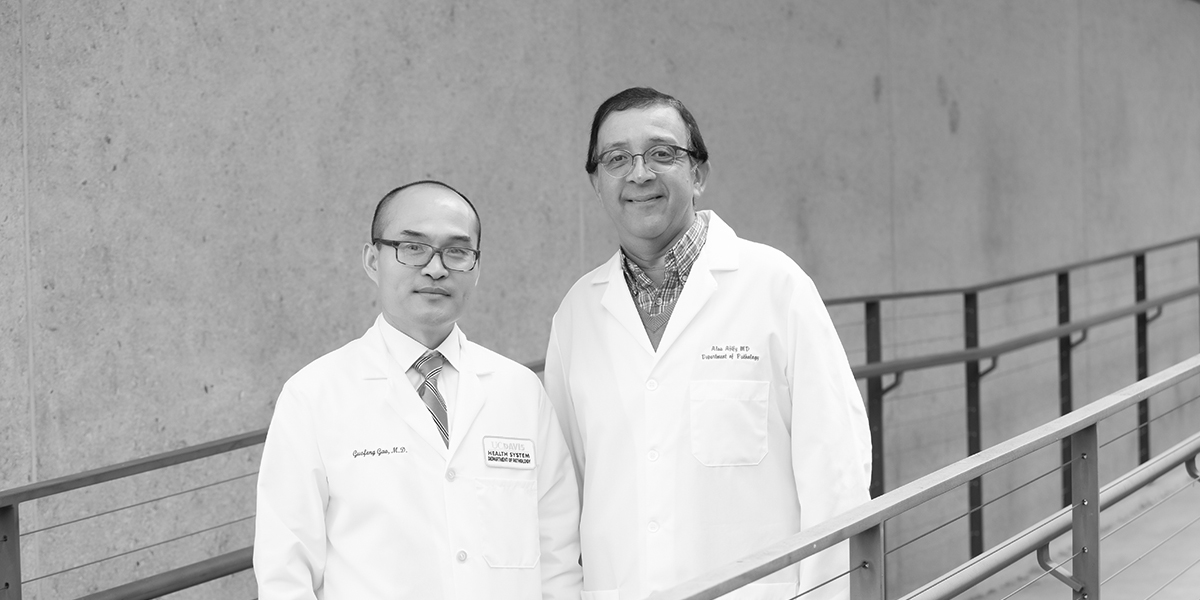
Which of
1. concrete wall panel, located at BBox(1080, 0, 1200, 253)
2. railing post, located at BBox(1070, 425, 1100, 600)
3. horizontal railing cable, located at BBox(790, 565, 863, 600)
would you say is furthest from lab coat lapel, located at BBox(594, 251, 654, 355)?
concrete wall panel, located at BBox(1080, 0, 1200, 253)

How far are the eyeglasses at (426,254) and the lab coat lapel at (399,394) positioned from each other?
16 centimetres

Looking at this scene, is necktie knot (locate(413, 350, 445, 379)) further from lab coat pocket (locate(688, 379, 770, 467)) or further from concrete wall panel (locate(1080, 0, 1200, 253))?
concrete wall panel (locate(1080, 0, 1200, 253))

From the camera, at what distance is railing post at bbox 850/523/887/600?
1.60m

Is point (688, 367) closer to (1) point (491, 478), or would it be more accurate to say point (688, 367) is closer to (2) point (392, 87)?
(1) point (491, 478)

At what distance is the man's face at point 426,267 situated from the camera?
175 centimetres

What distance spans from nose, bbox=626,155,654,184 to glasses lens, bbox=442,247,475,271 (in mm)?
277

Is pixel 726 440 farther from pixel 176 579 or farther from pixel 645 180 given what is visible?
pixel 176 579

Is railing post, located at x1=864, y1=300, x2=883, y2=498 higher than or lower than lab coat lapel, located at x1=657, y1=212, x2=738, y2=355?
lower

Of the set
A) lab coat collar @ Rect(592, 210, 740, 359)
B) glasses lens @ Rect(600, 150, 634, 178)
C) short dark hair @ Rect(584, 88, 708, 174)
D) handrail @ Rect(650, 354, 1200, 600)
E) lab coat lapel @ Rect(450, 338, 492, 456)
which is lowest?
handrail @ Rect(650, 354, 1200, 600)

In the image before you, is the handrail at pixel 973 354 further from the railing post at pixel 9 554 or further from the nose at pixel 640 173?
the railing post at pixel 9 554

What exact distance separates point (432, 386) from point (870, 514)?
686 mm

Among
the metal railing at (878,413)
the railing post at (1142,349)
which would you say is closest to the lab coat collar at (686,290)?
the metal railing at (878,413)

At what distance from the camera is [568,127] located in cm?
428

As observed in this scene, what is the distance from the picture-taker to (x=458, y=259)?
5.79ft
